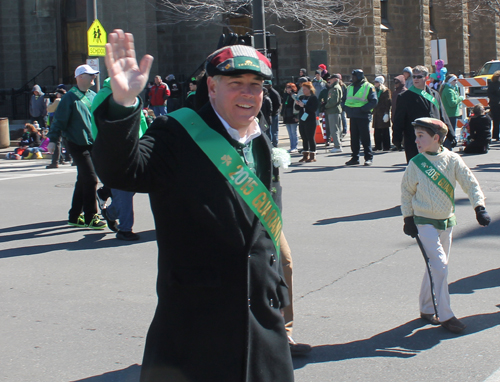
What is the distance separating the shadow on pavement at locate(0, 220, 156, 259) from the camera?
7605 millimetres

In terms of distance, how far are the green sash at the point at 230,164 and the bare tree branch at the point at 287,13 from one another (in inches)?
894

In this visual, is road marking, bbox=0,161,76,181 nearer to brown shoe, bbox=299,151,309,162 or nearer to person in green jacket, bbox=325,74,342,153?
brown shoe, bbox=299,151,309,162

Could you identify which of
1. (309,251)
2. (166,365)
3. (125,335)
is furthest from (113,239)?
(166,365)

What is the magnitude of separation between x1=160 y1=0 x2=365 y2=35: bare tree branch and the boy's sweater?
20371 millimetres

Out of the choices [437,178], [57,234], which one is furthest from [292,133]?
[437,178]

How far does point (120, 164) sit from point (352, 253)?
5154mm

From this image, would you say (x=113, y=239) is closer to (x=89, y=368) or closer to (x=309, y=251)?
(x=309, y=251)

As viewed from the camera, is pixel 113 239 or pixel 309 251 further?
pixel 113 239

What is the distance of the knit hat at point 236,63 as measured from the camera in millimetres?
2549

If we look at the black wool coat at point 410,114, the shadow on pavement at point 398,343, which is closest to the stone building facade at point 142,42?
the black wool coat at point 410,114

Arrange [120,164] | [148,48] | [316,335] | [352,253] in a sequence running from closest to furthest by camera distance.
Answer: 1. [120,164]
2. [316,335]
3. [352,253]
4. [148,48]

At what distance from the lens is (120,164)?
7.20 ft

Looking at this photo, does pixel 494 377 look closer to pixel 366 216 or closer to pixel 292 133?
pixel 366 216


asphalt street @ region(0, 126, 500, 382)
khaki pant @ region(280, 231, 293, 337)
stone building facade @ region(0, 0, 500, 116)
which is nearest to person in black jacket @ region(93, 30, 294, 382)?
asphalt street @ region(0, 126, 500, 382)
